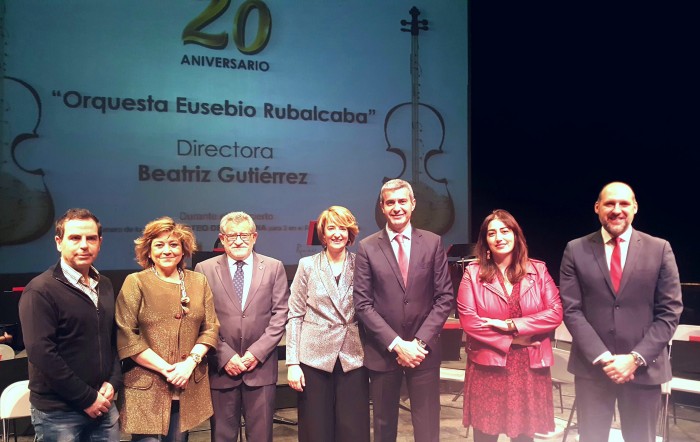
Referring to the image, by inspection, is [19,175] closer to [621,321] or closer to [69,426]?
[69,426]

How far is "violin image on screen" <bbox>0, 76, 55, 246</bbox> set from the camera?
4.72 m

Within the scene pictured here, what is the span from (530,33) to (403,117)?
80.2 inches

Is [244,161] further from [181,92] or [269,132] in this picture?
[181,92]

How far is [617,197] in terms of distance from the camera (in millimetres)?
2490

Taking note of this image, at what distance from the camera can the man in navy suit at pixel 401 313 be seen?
2.56m

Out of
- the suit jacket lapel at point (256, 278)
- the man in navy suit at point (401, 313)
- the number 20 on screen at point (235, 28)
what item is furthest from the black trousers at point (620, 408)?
the number 20 on screen at point (235, 28)

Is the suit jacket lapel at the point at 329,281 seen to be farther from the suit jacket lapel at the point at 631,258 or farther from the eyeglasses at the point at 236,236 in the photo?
the suit jacket lapel at the point at 631,258

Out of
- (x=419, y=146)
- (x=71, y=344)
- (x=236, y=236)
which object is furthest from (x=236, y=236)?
(x=419, y=146)

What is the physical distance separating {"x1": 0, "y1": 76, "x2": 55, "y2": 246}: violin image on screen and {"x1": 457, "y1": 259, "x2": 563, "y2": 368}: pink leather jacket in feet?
12.8

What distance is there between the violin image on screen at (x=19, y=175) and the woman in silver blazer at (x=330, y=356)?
328cm

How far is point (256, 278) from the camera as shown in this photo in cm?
268

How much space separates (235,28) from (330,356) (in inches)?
154

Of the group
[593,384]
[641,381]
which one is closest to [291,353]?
[593,384]

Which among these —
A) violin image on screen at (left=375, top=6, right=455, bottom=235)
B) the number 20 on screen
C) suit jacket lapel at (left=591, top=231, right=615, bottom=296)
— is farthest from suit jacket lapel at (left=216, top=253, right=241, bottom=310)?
violin image on screen at (left=375, top=6, right=455, bottom=235)
